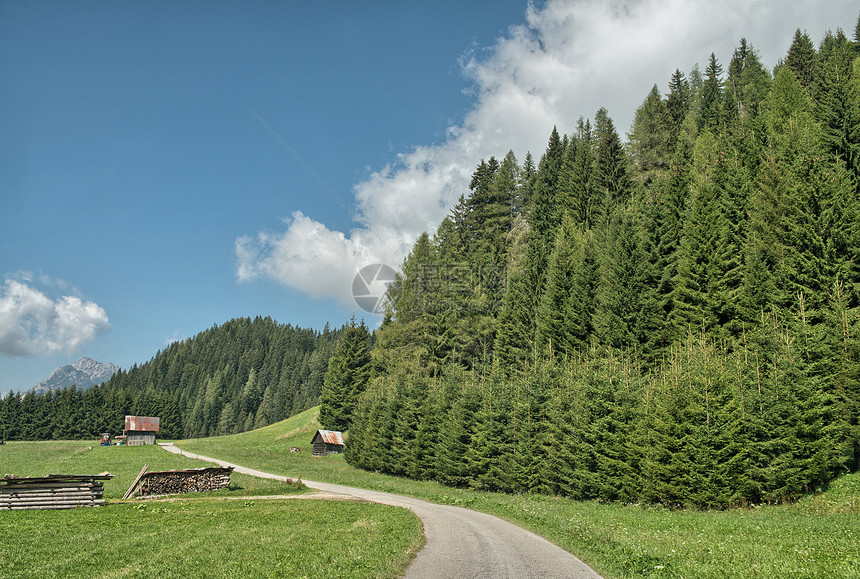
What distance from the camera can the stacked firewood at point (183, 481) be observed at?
28781 millimetres

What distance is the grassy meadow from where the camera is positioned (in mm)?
11320

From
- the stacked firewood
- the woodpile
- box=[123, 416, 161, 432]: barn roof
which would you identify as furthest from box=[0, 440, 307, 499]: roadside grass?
box=[123, 416, 161, 432]: barn roof

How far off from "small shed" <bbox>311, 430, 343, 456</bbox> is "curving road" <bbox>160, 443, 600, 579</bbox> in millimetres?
50014

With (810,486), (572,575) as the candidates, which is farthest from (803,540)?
(810,486)

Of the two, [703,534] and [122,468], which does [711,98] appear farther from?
[122,468]

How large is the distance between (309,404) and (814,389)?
→ 148m

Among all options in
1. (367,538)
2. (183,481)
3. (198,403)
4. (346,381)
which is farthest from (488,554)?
(198,403)

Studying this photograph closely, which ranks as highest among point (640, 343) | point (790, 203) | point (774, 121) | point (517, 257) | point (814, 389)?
point (774, 121)

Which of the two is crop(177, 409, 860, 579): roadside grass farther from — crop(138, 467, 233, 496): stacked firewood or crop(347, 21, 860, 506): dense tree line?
crop(138, 467, 233, 496): stacked firewood

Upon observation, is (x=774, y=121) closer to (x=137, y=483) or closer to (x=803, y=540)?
(x=803, y=540)

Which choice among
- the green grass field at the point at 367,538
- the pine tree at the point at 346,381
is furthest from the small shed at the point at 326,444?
the green grass field at the point at 367,538

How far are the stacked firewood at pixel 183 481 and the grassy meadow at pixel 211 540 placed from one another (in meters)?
3.15

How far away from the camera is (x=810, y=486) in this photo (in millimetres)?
21156

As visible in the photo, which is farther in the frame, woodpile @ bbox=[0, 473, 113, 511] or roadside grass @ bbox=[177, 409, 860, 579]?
woodpile @ bbox=[0, 473, 113, 511]
